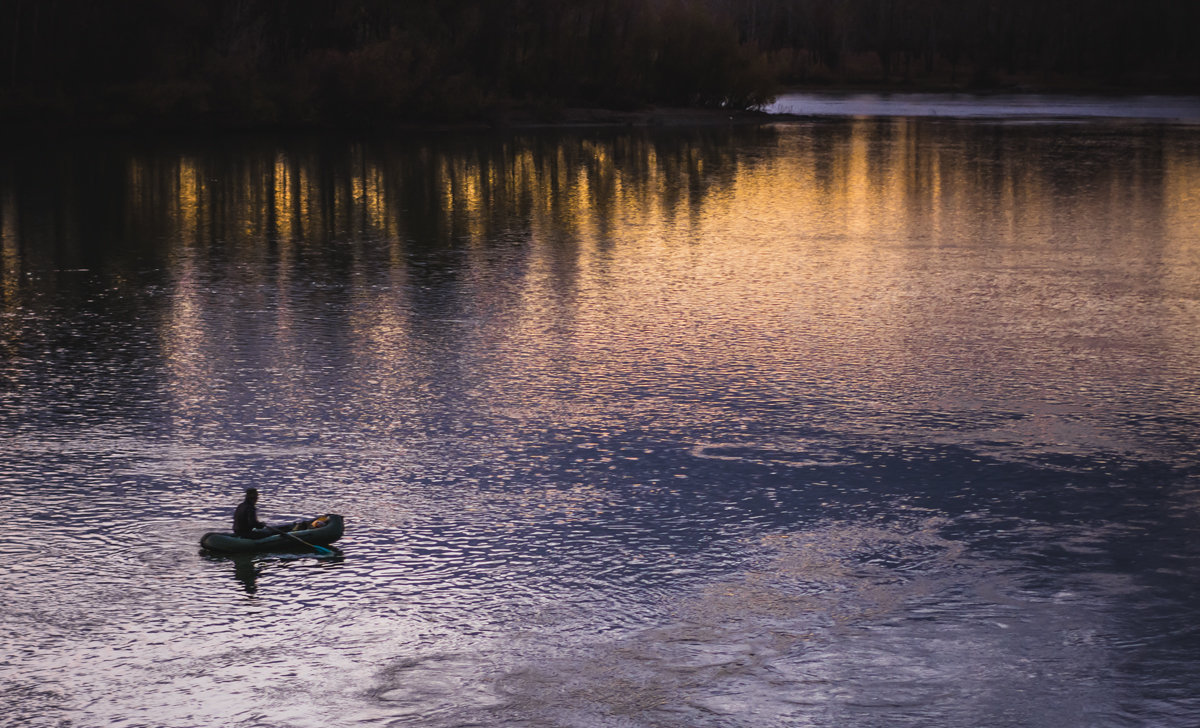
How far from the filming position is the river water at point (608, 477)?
11.2 metres

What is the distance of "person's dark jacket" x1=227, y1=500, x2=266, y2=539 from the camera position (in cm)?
1355

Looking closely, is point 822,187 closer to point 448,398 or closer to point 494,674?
point 448,398

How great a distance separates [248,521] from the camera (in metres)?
13.6

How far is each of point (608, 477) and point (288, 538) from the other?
402 centimetres

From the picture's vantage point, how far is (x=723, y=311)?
25078mm

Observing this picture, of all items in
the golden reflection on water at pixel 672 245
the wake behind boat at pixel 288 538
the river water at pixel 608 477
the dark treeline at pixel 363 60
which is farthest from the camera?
the dark treeline at pixel 363 60

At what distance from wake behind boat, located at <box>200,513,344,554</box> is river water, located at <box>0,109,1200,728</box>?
159 mm

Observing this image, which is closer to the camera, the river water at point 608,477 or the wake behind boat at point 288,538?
the river water at point 608,477

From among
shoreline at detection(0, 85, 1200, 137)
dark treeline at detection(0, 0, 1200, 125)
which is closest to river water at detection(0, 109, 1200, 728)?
shoreline at detection(0, 85, 1200, 137)

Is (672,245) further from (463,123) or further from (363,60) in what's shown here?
(463,123)

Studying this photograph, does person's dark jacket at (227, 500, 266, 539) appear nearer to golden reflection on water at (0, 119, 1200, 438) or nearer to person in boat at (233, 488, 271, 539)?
person in boat at (233, 488, 271, 539)

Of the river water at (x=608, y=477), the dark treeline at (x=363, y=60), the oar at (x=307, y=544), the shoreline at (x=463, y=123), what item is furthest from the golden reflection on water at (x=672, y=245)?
the dark treeline at (x=363, y=60)

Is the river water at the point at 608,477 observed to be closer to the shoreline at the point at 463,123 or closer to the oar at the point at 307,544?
the oar at the point at 307,544

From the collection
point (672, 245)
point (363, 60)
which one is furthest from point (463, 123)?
point (672, 245)
